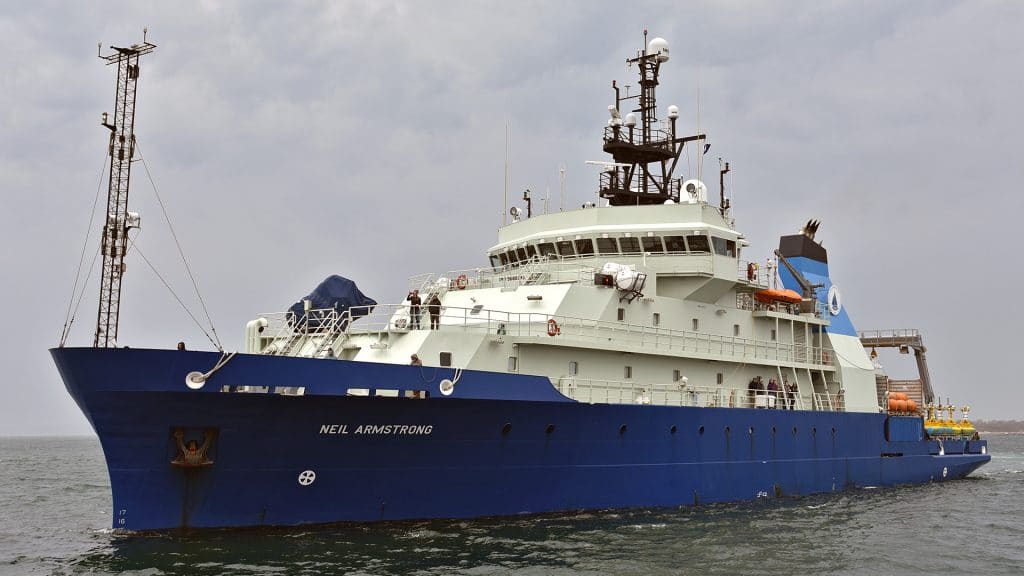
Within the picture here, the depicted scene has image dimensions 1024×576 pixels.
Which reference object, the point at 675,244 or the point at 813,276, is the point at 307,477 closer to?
the point at 675,244

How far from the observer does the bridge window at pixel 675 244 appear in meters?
25.0

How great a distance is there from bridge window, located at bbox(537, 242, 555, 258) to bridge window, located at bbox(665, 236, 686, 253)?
9.82ft

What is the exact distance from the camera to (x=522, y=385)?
63.7 ft

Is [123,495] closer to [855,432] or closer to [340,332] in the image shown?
[340,332]

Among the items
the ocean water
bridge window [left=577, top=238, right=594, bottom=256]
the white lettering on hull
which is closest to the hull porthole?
the white lettering on hull

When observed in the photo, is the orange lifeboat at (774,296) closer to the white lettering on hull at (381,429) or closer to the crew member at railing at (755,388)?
the crew member at railing at (755,388)

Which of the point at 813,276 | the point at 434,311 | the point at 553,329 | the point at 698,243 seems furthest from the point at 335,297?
the point at 813,276

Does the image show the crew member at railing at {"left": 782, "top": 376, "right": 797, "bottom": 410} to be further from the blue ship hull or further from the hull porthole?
the hull porthole

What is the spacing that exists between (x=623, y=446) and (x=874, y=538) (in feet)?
18.4

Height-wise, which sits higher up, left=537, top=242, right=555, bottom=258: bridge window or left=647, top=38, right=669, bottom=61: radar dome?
left=647, top=38, right=669, bottom=61: radar dome

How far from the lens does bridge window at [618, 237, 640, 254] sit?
82.3 feet

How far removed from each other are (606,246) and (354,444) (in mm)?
9932

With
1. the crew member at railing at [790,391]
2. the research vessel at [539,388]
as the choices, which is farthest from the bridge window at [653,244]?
the crew member at railing at [790,391]

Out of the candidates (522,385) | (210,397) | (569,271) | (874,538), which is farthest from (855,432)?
(210,397)
